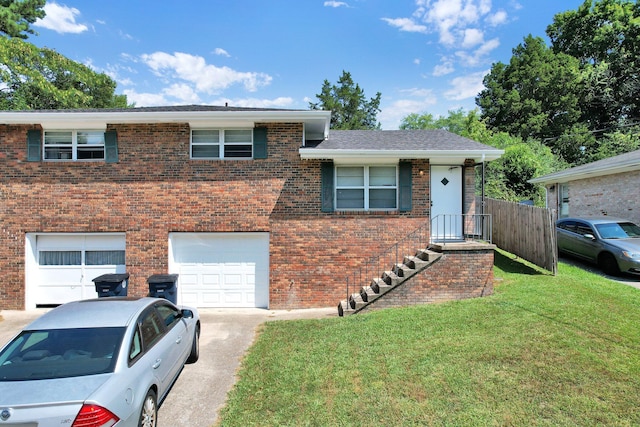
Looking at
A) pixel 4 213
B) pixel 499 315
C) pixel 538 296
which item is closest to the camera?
pixel 499 315

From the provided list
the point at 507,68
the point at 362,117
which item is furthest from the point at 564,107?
the point at 362,117

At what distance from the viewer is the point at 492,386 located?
13.7 ft

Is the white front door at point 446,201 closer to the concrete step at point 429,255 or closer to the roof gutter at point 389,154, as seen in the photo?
the roof gutter at point 389,154

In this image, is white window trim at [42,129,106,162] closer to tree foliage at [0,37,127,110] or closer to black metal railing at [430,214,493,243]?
tree foliage at [0,37,127,110]

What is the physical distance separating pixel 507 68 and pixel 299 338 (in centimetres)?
3977

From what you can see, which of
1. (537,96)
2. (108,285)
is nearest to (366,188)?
(108,285)

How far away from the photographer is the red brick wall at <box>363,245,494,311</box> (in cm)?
808

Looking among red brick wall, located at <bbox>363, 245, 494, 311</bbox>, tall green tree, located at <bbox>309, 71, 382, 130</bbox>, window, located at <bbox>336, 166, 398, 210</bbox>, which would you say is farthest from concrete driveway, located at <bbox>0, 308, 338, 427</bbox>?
tall green tree, located at <bbox>309, 71, 382, 130</bbox>

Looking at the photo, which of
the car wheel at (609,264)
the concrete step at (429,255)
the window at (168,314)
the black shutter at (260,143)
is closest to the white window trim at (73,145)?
the black shutter at (260,143)

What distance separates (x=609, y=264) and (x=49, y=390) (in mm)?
12236

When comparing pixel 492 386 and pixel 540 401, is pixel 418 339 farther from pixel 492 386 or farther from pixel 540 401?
pixel 540 401

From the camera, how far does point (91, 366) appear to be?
342 cm

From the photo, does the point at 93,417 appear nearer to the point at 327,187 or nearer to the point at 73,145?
the point at 327,187

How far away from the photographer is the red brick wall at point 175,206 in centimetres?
906
